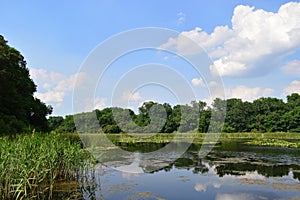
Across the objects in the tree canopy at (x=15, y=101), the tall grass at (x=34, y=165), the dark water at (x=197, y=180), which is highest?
the tree canopy at (x=15, y=101)

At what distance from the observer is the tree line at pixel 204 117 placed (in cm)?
4250

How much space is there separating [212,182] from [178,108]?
132 ft

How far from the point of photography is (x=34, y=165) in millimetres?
6246

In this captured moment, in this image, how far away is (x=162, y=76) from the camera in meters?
18.3

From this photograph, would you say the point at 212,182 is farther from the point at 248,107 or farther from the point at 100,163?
the point at 248,107

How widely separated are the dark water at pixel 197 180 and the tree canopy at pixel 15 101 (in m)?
6.68

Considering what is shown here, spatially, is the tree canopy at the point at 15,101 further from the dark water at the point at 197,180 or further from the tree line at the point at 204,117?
the tree line at the point at 204,117

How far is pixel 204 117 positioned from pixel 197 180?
37686mm

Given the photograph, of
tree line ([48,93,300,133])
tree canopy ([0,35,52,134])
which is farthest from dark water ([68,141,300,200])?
tree line ([48,93,300,133])

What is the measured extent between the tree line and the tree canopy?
629 inches

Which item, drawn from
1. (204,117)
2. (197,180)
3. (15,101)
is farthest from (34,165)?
(204,117)

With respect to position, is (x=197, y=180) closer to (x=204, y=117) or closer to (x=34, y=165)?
(x=34, y=165)

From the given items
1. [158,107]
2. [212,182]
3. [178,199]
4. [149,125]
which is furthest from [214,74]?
[158,107]

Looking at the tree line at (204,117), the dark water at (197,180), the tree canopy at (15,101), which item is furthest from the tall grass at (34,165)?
the tree line at (204,117)
